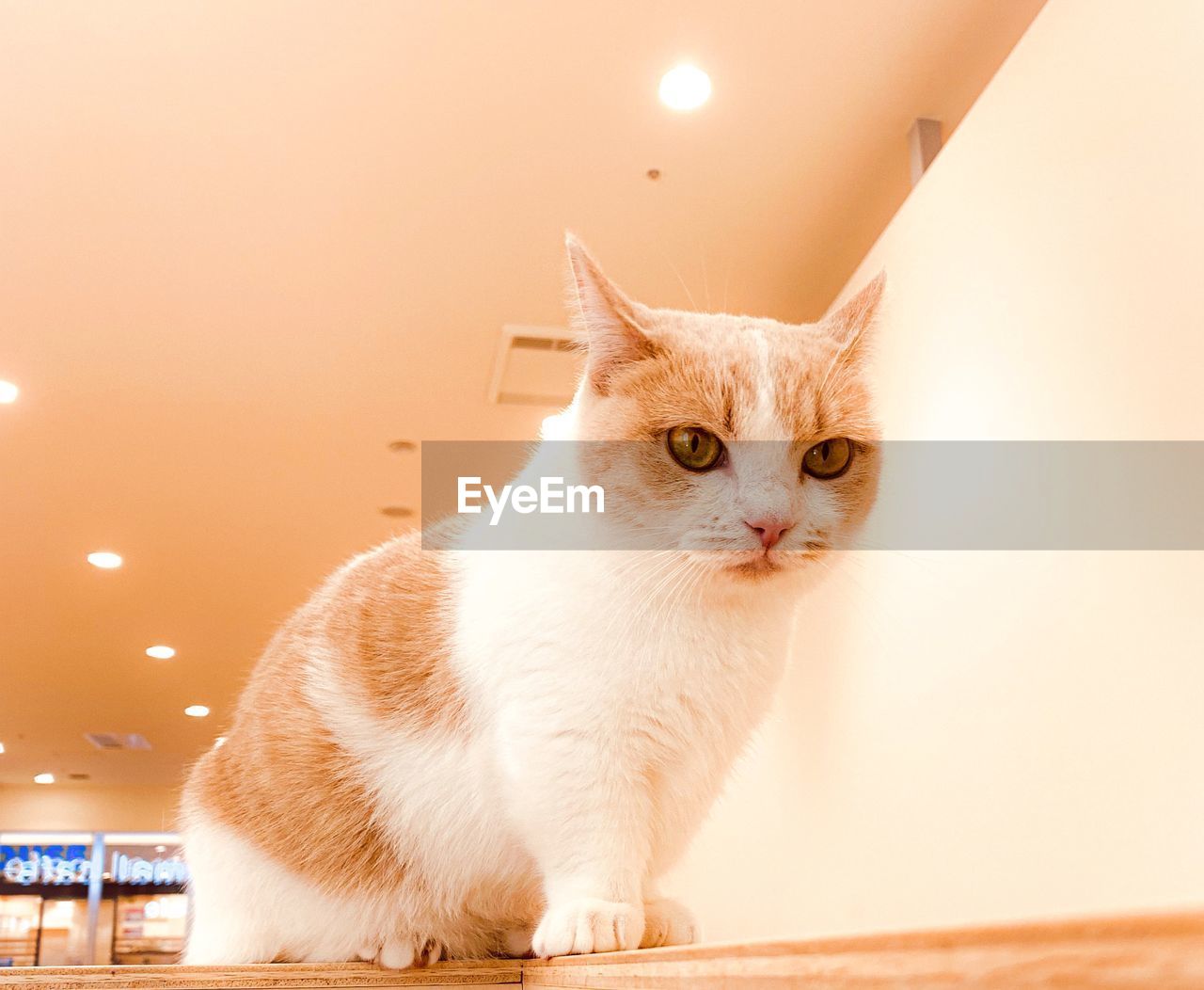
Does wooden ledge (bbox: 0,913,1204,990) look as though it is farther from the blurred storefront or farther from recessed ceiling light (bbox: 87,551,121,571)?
the blurred storefront

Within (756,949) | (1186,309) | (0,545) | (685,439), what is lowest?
(756,949)

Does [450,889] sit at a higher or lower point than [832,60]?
lower

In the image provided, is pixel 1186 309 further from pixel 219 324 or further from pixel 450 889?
pixel 219 324

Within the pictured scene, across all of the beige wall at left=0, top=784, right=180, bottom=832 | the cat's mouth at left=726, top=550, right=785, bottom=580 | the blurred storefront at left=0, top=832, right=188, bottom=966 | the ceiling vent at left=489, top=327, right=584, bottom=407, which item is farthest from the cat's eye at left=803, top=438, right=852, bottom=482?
the beige wall at left=0, top=784, right=180, bottom=832

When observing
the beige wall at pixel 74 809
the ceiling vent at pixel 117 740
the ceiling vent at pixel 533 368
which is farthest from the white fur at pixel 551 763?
the beige wall at pixel 74 809

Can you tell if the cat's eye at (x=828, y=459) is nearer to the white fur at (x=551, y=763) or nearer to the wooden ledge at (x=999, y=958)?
→ the white fur at (x=551, y=763)

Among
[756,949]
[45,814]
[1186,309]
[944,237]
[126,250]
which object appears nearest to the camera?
[756,949]

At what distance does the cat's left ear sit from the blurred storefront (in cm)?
1060

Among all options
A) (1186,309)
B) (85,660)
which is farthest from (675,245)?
(85,660)

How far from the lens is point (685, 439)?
90 centimetres

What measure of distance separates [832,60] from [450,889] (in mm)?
1836

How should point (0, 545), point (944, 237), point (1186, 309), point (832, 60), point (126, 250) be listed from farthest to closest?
point (0, 545), point (126, 250), point (832, 60), point (944, 237), point (1186, 309)

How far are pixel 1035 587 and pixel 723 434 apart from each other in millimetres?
841

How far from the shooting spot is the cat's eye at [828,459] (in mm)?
918
